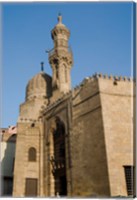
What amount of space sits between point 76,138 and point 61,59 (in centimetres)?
842

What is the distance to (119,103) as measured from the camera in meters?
18.6

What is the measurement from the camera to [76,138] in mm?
20031

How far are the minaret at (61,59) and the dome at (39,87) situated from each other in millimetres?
2426

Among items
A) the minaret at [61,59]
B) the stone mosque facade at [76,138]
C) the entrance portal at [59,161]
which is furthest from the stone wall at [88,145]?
the minaret at [61,59]

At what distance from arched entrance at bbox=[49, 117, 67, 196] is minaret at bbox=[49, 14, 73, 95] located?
153 inches

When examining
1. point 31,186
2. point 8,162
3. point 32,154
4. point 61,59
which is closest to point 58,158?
point 32,154

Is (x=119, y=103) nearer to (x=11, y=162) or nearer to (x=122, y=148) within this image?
(x=122, y=148)

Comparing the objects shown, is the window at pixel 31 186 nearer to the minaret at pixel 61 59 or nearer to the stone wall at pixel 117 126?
the minaret at pixel 61 59

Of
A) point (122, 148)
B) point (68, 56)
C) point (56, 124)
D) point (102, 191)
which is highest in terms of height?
point (68, 56)

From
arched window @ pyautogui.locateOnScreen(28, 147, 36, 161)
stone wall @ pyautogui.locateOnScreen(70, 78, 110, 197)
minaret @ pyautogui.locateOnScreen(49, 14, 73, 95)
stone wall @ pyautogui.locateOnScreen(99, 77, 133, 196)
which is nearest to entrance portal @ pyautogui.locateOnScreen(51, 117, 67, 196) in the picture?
arched window @ pyautogui.locateOnScreen(28, 147, 36, 161)

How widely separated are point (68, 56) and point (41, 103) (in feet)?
13.9

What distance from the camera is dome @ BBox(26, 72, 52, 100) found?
1145 inches

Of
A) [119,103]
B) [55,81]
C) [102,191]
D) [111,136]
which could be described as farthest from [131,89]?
[55,81]

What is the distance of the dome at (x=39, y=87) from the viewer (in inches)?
1145
